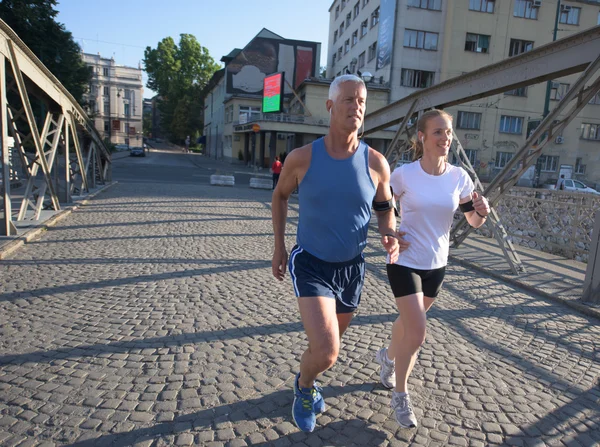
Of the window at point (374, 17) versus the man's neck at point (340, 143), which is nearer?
the man's neck at point (340, 143)

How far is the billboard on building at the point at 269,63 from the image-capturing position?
5444 centimetres

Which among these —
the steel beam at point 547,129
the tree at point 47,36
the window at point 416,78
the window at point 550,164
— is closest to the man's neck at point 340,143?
the steel beam at point 547,129

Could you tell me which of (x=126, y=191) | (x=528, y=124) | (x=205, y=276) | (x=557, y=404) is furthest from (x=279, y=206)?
(x=528, y=124)

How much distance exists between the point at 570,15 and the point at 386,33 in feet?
55.1

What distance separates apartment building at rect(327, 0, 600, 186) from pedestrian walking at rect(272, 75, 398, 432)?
39.2 meters

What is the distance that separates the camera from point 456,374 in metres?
3.67

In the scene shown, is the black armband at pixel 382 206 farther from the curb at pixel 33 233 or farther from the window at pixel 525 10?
the window at pixel 525 10

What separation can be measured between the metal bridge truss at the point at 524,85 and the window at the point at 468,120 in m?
31.9

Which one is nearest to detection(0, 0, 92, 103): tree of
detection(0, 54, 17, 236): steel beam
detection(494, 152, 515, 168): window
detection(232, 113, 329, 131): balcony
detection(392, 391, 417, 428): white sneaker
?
detection(232, 113, 329, 131): balcony

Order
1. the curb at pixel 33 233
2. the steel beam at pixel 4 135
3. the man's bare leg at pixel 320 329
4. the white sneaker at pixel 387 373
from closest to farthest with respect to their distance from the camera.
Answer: the man's bare leg at pixel 320 329 → the white sneaker at pixel 387 373 → the curb at pixel 33 233 → the steel beam at pixel 4 135

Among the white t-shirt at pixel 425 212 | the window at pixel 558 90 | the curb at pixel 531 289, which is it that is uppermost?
Result: the window at pixel 558 90

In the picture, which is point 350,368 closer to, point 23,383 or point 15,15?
point 23,383

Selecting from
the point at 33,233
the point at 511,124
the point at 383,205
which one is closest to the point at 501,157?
the point at 511,124

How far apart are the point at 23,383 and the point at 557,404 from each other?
152 inches
